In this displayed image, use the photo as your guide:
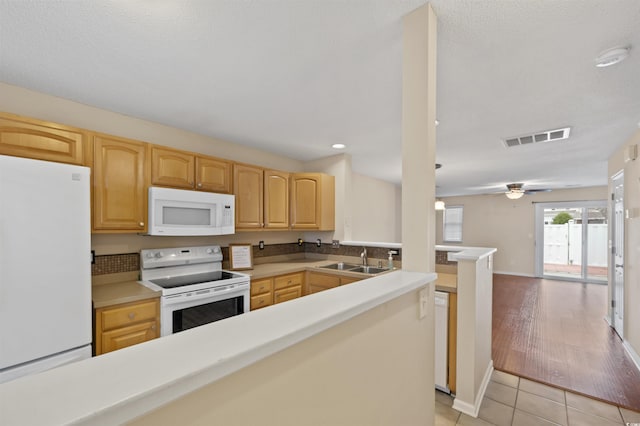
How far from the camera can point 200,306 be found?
7.68ft

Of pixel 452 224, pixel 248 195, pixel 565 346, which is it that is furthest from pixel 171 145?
pixel 452 224

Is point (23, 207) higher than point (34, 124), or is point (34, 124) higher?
point (34, 124)

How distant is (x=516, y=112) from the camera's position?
241cm

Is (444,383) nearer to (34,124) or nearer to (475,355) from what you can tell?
(475,355)

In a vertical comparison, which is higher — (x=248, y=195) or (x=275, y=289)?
(x=248, y=195)

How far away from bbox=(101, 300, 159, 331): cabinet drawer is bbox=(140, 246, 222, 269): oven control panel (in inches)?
21.5

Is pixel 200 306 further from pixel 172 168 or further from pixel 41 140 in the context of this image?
pixel 41 140

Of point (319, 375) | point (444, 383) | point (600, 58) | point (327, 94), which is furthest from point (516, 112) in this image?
point (319, 375)

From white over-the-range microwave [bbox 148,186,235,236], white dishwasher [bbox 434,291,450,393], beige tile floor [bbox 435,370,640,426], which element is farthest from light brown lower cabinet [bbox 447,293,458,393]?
white over-the-range microwave [bbox 148,186,235,236]

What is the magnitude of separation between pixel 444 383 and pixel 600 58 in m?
2.45

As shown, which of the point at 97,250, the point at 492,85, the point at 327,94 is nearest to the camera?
the point at 492,85

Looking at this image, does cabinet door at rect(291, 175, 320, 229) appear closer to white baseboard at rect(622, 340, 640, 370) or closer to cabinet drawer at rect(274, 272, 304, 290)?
cabinet drawer at rect(274, 272, 304, 290)

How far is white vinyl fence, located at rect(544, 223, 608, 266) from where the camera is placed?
632 centimetres

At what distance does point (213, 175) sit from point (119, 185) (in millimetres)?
832
